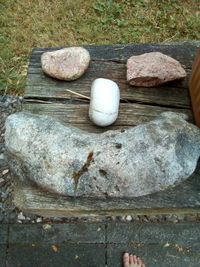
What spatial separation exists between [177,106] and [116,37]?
5.74 ft

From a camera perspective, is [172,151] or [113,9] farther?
[113,9]

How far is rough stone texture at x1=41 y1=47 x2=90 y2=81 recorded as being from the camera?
5.12 ft

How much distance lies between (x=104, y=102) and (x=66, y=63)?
293 millimetres

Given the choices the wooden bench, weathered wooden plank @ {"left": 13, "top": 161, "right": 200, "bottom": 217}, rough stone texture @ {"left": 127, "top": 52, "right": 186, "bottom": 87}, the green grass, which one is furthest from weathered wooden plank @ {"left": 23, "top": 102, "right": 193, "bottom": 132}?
the green grass

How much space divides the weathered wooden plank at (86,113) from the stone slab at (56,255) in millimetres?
1267


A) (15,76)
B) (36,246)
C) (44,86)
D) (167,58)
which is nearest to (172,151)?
(167,58)

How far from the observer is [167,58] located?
161 cm

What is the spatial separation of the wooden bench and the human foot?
1.09 m

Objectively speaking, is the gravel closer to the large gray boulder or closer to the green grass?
the green grass

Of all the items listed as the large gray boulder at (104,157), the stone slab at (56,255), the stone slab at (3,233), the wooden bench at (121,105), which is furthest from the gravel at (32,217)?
the large gray boulder at (104,157)

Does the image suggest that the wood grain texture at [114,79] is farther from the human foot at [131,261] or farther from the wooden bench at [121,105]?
the human foot at [131,261]

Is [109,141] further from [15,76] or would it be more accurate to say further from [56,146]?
[15,76]

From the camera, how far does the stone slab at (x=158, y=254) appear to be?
8.20ft

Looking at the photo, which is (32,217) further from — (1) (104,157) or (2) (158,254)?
(1) (104,157)
